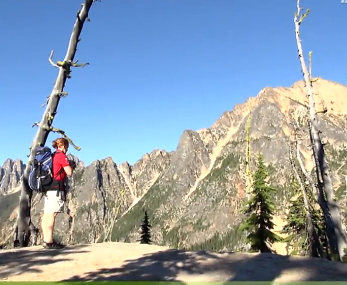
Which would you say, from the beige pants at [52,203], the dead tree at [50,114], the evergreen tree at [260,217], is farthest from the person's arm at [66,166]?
the evergreen tree at [260,217]

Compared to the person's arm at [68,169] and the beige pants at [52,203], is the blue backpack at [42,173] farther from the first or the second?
the person's arm at [68,169]

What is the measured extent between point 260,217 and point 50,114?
863 inches

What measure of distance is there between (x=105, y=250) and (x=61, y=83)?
17.6 feet

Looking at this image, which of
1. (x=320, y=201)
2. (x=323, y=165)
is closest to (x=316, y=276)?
(x=323, y=165)

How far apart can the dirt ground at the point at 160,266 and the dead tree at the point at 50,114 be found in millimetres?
3202

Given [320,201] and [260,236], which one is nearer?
[320,201]

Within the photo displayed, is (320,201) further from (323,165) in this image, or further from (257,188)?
(257,188)

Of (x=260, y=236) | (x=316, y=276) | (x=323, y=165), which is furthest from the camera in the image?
(x=260, y=236)

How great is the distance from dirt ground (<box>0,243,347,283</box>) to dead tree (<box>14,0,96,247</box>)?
320 centimetres

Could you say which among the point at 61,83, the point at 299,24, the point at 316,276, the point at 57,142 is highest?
the point at 299,24

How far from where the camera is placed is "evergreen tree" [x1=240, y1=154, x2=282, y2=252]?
28.2 meters

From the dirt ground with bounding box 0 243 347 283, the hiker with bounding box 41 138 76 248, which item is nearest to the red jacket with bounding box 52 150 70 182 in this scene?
the hiker with bounding box 41 138 76 248

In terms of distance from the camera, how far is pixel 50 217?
309 inches

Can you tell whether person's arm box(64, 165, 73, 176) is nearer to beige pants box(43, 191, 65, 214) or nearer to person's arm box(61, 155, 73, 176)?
person's arm box(61, 155, 73, 176)
